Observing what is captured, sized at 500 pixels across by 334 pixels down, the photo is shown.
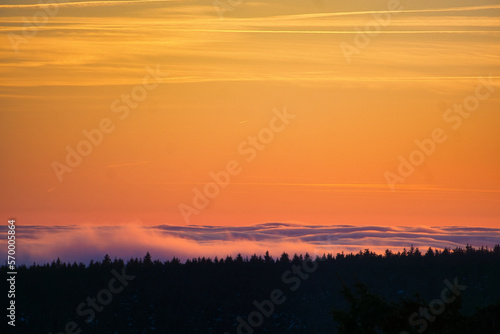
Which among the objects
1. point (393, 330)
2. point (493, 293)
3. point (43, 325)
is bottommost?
point (393, 330)

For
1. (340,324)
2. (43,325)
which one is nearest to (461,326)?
(340,324)

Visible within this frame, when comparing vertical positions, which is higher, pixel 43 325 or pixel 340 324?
pixel 43 325

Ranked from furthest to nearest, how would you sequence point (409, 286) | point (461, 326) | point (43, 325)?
point (409, 286), point (43, 325), point (461, 326)

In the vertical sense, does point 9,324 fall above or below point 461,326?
above

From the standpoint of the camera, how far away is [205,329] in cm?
19538

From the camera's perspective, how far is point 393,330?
26484mm

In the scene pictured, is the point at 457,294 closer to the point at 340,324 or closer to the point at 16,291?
the point at 340,324

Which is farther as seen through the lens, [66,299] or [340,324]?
[66,299]

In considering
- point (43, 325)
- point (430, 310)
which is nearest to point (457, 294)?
point (430, 310)

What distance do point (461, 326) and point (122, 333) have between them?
17907 cm

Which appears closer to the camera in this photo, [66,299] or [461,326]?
[461,326]

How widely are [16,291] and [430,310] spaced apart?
587 ft

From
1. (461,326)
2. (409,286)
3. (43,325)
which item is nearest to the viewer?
(461,326)

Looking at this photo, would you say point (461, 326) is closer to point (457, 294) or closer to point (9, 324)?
point (457, 294)
